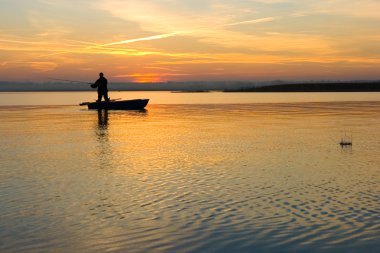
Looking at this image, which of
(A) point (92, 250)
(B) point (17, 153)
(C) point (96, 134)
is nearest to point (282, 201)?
(A) point (92, 250)

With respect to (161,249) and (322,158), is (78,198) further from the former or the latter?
(322,158)

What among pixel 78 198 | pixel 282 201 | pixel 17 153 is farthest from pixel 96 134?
pixel 282 201

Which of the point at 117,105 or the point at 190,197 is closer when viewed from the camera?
the point at 190,197

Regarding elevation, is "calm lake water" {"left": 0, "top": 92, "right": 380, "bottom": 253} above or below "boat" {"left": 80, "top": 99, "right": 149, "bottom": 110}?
below

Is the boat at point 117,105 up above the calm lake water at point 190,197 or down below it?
above

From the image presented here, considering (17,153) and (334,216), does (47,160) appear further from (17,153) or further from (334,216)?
(334,216)

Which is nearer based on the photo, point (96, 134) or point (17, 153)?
point (17, 153)

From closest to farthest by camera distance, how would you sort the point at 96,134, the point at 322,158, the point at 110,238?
the point at 110,238
the point at 322,158
the point at 96,134

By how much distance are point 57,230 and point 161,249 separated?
2184 millimetres

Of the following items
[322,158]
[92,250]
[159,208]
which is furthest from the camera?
[322,158]

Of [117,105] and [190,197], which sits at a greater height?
[117,105]

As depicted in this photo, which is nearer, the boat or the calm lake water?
the calm lake water

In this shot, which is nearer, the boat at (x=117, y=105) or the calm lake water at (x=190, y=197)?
the calm lake water at (x=190, y=197)

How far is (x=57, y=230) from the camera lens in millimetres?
8758
